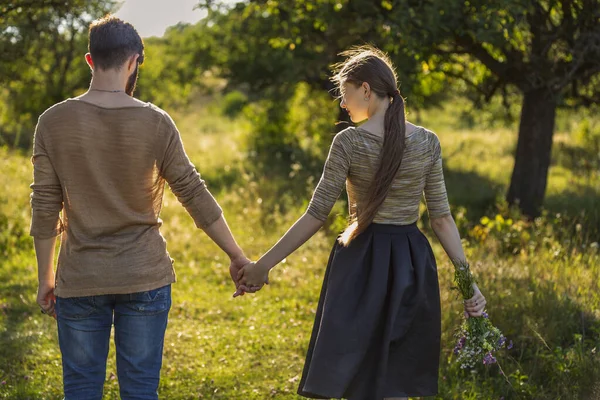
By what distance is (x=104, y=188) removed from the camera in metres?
3.10

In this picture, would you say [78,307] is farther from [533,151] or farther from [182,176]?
[533,151]

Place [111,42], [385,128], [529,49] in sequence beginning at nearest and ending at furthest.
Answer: [111,42] < [385,128] < [529,49]

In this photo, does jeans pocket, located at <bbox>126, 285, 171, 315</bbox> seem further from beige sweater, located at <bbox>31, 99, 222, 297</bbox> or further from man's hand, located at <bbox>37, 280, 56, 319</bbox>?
man's hand, located at <bbox>37, 280, 56, 319</bbox>

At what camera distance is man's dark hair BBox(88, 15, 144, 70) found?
119 inches

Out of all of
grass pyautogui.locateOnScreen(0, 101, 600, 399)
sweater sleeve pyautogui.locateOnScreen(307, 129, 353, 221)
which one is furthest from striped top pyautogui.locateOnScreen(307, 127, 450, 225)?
grass pyautogui.locateOnScreen(0, 101, 600, 399)

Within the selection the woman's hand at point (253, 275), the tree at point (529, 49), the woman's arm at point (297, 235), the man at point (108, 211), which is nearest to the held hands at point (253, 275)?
the woman's hand at point (253, 275)

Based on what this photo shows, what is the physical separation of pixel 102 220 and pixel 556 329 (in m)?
3.71

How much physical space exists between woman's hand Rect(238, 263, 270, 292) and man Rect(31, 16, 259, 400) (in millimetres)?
737

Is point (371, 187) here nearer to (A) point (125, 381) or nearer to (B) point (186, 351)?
(A) point (125, 381)

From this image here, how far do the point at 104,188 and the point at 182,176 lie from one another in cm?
36

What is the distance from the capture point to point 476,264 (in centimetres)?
644

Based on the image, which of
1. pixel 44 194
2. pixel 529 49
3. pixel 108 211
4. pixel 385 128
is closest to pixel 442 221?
pixel 385 128

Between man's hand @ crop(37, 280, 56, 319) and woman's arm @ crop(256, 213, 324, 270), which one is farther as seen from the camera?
woman's arm @ crop(256, 213, 324, 270)

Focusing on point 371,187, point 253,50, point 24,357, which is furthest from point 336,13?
point 253,50
